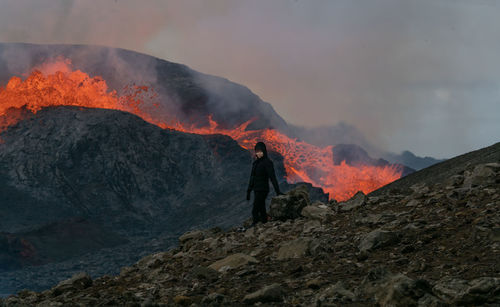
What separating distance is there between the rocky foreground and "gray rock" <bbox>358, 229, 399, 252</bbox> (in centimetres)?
2

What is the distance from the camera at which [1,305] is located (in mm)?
8336

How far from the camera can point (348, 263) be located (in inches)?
302

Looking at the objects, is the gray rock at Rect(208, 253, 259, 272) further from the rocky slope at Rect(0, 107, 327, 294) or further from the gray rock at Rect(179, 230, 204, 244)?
the rocky slope at Rect(0, 107, 327, 294)

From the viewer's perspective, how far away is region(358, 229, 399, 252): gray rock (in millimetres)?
7992

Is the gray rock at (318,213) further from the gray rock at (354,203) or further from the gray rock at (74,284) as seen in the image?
the gray rock at (74,284)

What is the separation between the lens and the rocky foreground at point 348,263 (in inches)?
229

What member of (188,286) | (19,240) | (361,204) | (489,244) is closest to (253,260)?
(188,286)

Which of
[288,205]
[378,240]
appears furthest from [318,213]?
[378,240]

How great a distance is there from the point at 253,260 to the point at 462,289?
4.29m

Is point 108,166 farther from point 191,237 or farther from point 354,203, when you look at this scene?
point 354,203

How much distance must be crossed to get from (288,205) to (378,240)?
257 inches

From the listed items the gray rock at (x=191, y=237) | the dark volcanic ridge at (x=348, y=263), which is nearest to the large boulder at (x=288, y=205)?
the dark volcanic ridge at (x=348, y=263)

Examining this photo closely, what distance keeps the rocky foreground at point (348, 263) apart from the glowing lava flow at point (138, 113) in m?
155

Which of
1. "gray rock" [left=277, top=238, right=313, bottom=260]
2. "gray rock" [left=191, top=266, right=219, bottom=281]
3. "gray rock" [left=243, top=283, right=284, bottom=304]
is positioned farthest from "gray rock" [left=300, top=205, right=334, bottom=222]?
"gray rock" [left=243, top=283, right=284, bottom=304]
